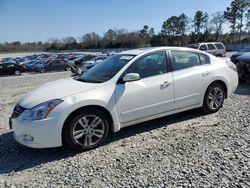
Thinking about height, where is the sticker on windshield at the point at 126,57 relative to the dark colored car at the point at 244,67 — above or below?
above

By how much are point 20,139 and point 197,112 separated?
3.75 meters

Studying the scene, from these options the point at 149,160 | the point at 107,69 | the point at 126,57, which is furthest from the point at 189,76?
the point at 149,160

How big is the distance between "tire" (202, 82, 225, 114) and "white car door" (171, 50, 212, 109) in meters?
0.18

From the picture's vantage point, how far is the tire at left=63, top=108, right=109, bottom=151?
3736mm

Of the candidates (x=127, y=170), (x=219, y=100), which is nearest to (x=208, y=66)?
(x=219, y=100)

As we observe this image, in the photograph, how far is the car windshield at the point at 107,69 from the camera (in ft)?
14.2

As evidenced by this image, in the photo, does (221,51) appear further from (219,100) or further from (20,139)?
(20,139)

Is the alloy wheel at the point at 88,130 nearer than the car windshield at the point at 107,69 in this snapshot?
Yes

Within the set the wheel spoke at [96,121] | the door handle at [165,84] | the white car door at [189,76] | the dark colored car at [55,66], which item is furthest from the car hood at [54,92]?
the dark colored car at [55,66]

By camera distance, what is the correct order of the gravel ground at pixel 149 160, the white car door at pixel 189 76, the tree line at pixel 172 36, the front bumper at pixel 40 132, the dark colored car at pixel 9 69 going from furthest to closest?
the tree line at pixel 172 36 → the dark colored car at pixel 9 69 → the white car door at pixel 189 76 → the front bumper at pixel 40 132 → the gravel ground at pixel 149 160

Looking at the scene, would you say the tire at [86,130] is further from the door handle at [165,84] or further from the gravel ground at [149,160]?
the door handle at [165,84]

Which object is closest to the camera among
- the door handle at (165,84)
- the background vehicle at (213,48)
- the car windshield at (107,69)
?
the car windshield at (107,69)

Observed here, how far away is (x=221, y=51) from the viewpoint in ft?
77.9

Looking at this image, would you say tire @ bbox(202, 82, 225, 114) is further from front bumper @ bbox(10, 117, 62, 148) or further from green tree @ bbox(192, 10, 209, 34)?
green tree @ bbox(192, 10, 209, 34)
